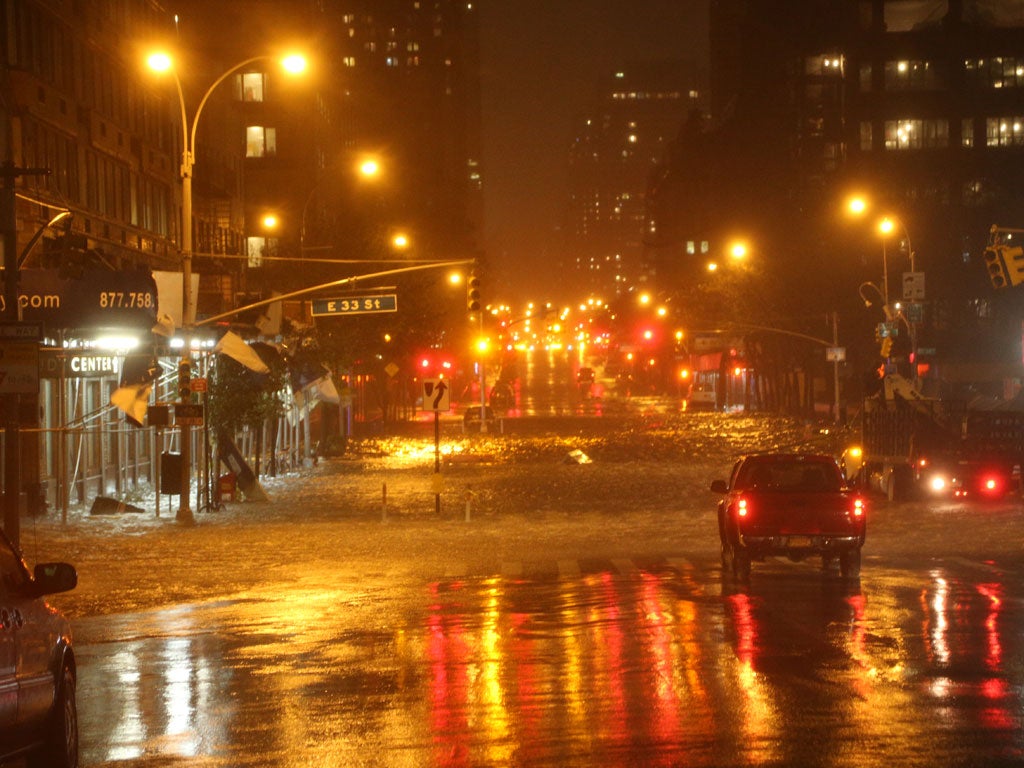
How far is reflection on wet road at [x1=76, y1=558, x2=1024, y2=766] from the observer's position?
9.52 m

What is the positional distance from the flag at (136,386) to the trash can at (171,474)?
1.48m

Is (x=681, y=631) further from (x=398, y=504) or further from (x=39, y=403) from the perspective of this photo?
(x=39, y=403)

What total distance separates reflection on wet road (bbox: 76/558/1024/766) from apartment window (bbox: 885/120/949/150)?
83.8m

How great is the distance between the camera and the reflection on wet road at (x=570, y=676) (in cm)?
952

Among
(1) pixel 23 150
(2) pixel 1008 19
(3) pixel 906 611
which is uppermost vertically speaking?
(2) pixel 1008 19

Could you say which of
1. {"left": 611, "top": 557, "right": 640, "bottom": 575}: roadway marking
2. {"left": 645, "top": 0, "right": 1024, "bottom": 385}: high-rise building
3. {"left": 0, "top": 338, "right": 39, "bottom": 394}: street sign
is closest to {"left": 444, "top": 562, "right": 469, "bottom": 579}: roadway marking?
{"left": 611, "top": 557, "right": 640, "bottom": 575}: roadway marking

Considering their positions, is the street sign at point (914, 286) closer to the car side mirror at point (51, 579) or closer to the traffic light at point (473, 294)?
the traffic light at point (473, 294)

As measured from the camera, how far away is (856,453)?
119 ft

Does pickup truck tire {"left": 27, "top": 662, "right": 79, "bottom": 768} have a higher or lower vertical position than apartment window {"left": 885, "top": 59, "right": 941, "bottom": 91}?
lower

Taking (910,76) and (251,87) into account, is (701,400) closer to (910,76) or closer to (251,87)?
(910,76)

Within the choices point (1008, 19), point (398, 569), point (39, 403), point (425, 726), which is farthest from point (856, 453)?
point (1008, 19)

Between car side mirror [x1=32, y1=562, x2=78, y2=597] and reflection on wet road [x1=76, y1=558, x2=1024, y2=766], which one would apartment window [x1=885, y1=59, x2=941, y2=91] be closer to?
reflection on wet road [x1=76, y1=558, x2=1024, y2=766]

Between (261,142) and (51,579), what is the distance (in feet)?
263

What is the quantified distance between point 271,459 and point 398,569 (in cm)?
2480
